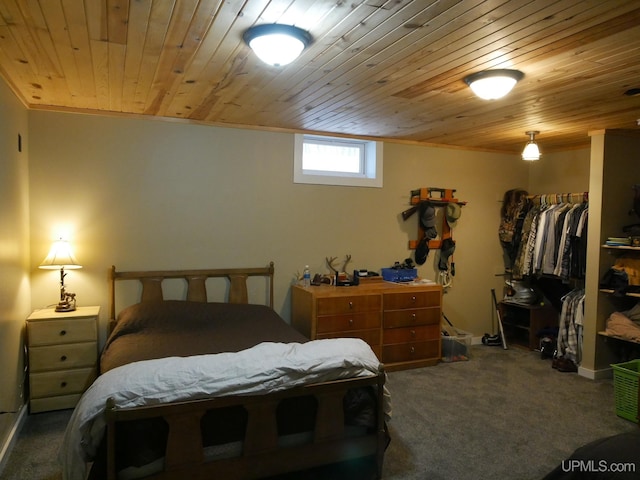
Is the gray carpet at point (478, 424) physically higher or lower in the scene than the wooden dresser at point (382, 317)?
lower

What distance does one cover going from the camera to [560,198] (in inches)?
191

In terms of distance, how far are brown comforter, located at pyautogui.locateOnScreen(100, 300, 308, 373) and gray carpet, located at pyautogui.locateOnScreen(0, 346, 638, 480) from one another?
645mm

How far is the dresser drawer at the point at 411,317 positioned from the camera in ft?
13.7

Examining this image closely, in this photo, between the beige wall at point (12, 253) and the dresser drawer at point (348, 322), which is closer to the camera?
the beige wall at point (12, 253)

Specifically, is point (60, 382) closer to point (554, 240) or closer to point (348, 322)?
point (348, 322)

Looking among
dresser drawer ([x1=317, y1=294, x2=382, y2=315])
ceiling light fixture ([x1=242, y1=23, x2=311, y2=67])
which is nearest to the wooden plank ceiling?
ceiling light fixture ([x1=242, y1=23, x2=311, y2=67])

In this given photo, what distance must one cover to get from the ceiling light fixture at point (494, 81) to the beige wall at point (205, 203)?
2080 mm

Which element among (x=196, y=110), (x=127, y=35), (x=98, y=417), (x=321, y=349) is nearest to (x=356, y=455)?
(x=321, y=349)

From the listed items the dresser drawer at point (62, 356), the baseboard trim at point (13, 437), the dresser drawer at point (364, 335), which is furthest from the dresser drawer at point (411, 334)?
the baseboard trim at point (13, 437)

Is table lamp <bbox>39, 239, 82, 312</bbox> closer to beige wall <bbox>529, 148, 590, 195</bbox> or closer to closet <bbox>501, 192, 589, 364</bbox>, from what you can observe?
closet <bbox>501, 192, 589, 364</bbox>

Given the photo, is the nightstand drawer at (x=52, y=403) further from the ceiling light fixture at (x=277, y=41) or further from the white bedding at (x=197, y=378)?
the ceiling light fixture at (x=277, y=41)

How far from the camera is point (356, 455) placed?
2.32m

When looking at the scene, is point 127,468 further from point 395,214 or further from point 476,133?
point 476,133

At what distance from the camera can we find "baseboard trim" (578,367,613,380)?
4.10 meters
